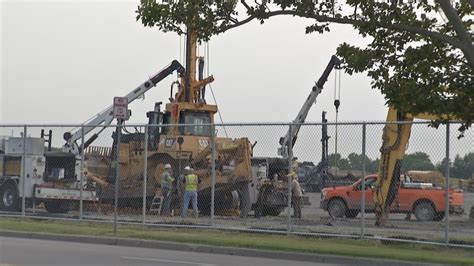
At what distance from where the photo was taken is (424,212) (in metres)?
20.3

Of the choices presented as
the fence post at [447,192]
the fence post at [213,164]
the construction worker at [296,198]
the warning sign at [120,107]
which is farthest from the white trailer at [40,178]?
the fence post at [447,192]

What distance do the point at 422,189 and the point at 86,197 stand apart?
11012mm

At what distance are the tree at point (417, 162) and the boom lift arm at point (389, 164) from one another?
22 cm

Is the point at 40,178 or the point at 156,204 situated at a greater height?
the point at 40,178

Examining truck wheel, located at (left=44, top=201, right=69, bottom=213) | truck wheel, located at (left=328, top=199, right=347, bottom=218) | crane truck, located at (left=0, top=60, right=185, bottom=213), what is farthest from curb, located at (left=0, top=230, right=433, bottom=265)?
truck wheel, located at (left=44, top=201, right=69, bottom=213)

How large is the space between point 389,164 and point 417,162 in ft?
4.55

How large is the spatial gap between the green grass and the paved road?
98 centimetres

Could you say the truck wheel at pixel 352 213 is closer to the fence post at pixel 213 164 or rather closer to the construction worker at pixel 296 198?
the construction worker at pixel 296 198

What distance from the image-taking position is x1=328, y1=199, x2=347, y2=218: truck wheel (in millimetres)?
22266

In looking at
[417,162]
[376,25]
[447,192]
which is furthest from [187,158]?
[376,25]

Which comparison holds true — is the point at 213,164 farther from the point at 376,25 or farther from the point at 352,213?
the point at 376,25

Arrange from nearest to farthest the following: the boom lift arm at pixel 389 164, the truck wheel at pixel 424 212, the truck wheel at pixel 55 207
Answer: the truck wheel at pixel 424 212, the boom lift arm at pixel 389 164, the truck wheel at pixel 55 207

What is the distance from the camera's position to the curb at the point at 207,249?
1664 centimetres

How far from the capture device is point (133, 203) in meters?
26.1
